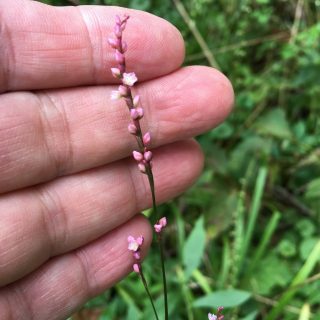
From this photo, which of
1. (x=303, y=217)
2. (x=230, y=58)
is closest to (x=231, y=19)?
(x=230, y=58)

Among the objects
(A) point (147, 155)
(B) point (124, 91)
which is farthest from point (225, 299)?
(B) point (124, 91)

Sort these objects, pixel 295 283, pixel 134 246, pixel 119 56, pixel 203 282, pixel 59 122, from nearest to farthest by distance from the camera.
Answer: pixel 119 56 → pixel 134 246 → pixel 59 122 → pixel 295 283 → pixel 203 282

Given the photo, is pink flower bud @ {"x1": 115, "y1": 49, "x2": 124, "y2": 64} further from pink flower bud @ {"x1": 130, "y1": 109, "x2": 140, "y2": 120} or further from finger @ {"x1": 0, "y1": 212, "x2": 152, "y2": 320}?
finger @ {"x1": 0, "y1": 212, "x2": 152, "y2": 320}

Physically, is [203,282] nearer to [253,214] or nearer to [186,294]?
[186,294]

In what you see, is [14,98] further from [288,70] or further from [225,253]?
[288,70]

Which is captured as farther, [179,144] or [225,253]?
[225,253]

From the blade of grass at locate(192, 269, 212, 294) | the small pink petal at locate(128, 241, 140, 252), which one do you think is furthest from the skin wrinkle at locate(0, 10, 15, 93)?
the blade of grass at locate(192, 269, 212, 294)
